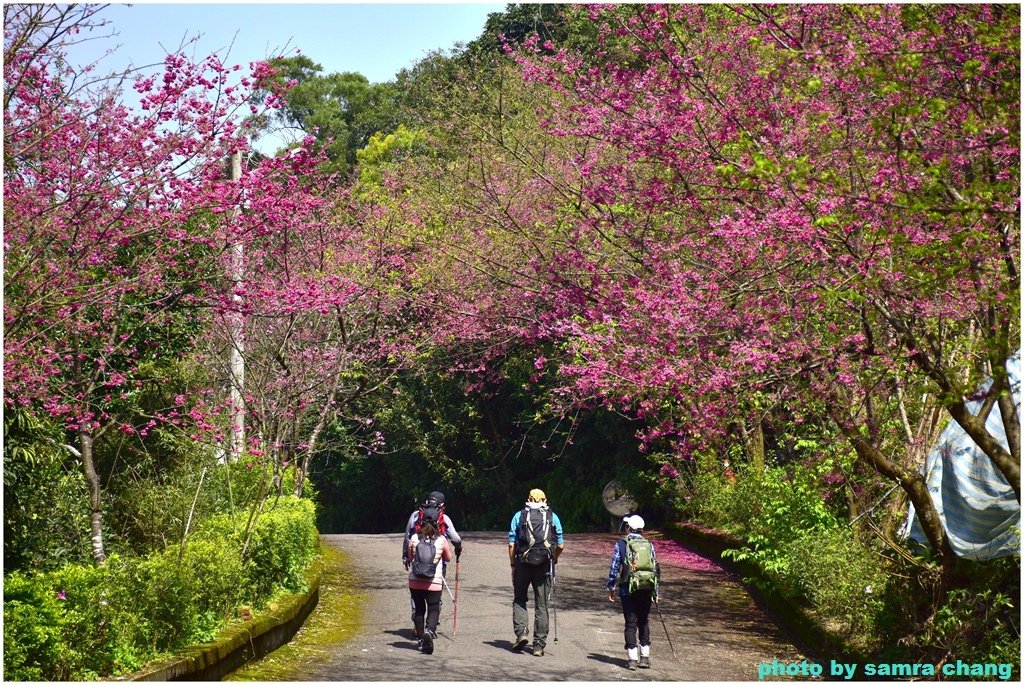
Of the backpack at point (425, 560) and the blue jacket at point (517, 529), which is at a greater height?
the blue jacket at point (517, 529)

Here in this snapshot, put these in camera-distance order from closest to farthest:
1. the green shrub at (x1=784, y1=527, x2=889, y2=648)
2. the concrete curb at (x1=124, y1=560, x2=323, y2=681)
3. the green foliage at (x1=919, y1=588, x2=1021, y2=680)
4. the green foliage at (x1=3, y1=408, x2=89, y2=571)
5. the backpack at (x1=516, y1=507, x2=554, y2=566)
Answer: the concrete curb at (x1=124, y1=560, x2=323, y2=681) → the green foliage at (x1=919, y1=588, x2=1021, y2=680) → the green foliage at (x1=3, y1=408, x2=89, y2=571) → the green shrub at (x1=784, y1=527, x2=889, y2=648) → the backpack at (x1=516, y1=507, x2=554, y2=566)

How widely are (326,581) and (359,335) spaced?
6.71 meters

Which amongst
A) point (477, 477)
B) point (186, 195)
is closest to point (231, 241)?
point (186, 195)

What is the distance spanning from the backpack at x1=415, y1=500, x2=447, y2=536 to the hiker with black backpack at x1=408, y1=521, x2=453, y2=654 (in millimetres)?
34

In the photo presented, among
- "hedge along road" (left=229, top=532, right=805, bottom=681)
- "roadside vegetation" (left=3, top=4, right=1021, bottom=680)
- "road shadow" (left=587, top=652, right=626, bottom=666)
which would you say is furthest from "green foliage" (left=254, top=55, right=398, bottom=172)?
"road shadow" (left=587, top=652, right=626, bottom=666)

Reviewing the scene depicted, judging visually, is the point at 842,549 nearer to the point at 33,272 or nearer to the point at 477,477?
the point at 33,272

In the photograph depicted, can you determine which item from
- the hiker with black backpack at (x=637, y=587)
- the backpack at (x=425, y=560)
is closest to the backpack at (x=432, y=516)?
the backpack at (x=425, y=560)

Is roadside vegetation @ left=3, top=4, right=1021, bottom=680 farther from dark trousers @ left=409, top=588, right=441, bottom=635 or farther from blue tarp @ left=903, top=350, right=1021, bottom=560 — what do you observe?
dark trousers @ left=409, top=588, right=441, bottom=635

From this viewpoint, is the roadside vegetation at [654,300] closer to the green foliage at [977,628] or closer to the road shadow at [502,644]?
the green foliage at [977,628]

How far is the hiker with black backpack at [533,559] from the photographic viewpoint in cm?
1291

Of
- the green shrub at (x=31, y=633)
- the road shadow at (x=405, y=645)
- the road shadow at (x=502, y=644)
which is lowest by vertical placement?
the road shadow at (x=502, y=644)

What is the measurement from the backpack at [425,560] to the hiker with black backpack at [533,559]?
32.4 inches

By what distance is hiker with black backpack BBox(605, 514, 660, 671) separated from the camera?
12.6 meters

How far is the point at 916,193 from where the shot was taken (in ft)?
32.5
